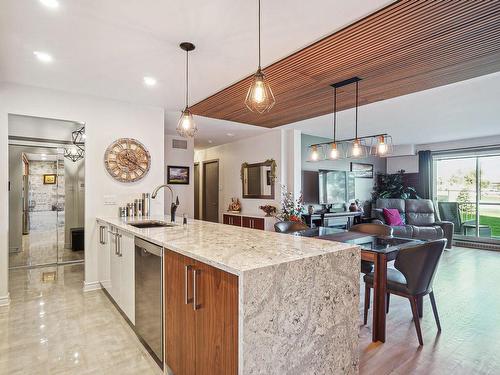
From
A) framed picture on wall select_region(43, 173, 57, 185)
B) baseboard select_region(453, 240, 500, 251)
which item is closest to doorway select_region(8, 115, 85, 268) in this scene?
framed picture on wall select_region(43, 173, 57, 185)

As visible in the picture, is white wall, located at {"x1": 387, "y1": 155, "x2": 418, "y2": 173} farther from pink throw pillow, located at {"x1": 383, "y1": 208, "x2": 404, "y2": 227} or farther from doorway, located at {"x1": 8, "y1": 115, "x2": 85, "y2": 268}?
doorway, located at {"x1": 8, "y1": 115, "x2": 85, "y2": 268}

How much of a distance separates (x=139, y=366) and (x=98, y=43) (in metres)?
2.64

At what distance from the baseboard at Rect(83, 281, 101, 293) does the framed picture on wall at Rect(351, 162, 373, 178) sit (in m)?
6.30

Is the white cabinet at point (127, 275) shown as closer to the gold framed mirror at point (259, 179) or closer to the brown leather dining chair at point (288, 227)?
the brown leather dining chair at point (288, 227)

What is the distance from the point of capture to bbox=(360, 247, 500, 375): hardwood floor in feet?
6.94

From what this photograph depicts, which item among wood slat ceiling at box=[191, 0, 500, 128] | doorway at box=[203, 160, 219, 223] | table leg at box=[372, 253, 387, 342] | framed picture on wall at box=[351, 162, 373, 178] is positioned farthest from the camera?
doorway at box=[203, 160, 219, 223]

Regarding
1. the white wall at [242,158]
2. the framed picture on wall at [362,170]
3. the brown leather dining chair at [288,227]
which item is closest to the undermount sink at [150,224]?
the brown leather dining chair at [288,227]

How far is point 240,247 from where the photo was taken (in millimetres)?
1769

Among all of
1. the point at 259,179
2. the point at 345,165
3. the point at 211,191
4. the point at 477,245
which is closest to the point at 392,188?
the point at 345,165

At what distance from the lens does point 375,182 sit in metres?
8.34

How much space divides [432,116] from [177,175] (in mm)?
4918

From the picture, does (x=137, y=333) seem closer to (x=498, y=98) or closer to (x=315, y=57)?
(x=315, y=57)

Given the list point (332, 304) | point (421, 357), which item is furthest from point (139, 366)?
point (421, 357)

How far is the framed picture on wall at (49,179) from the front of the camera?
4.74 metres
